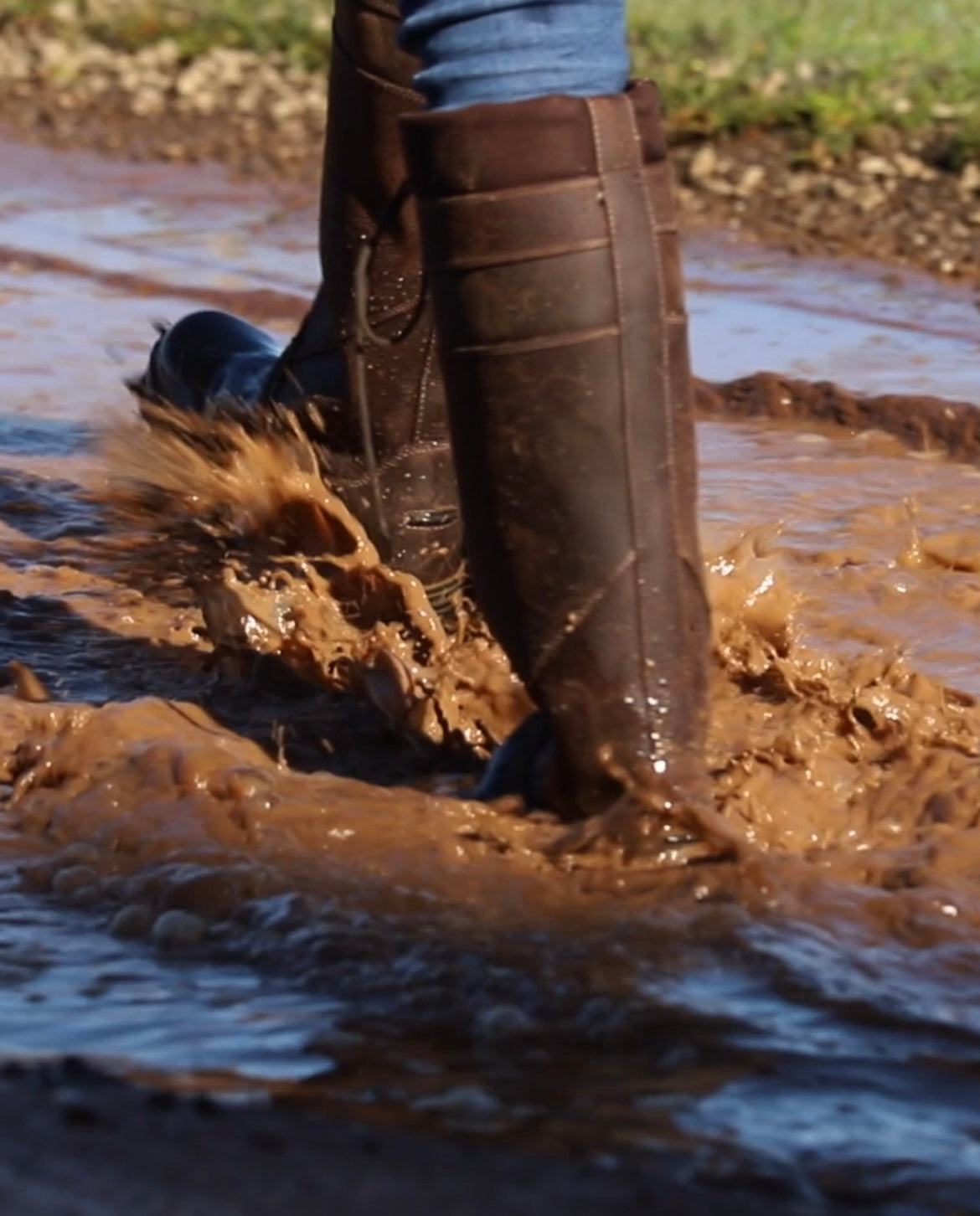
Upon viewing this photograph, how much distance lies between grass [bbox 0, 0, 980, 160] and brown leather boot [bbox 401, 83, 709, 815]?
16.4ft

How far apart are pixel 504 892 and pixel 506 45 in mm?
718

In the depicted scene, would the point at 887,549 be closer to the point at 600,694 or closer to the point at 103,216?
the point at 600,694

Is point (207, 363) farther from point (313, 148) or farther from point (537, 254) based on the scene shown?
point (313, 148)

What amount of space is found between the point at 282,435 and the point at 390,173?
1.16ft

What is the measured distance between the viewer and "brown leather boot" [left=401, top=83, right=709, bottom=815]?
200 cm

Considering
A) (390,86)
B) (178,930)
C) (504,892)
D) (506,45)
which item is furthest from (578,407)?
(390,86)

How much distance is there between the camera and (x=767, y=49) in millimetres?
8156

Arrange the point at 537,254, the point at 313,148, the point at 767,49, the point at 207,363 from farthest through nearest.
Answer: the point at 767,49
the point at 313,148
the point at 207,363
the point at 537,254

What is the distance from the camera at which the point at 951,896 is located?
2.07 meters

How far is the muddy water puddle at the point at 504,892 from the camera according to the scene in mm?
1728

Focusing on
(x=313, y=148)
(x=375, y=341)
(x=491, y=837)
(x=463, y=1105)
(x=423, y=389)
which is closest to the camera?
(x=463, y=1105)

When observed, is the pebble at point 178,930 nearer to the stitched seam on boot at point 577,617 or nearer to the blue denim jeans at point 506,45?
the stitched seam on boot at point 577,617

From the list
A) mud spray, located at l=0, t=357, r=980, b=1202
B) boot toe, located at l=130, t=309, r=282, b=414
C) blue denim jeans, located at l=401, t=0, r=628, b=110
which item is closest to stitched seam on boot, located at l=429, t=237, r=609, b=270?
blue denim jeans, located at l=401, t=0, r=628, b=110

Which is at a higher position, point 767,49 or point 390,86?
point 390,86
